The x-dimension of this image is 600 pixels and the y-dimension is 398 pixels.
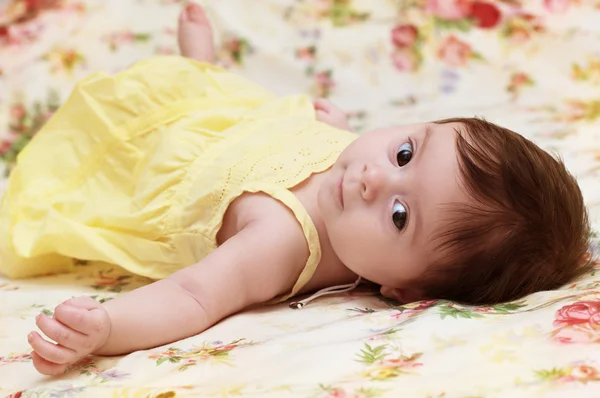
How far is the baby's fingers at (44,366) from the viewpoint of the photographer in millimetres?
814

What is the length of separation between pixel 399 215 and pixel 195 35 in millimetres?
828

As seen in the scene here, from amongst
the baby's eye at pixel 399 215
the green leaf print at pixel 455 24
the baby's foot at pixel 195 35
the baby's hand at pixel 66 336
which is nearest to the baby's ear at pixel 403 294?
the baby's eye at pixel 399 215

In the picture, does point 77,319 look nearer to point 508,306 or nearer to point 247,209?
point 247,209

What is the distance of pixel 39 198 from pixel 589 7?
1465mm

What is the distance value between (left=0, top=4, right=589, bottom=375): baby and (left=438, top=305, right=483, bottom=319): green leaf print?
0.11 m

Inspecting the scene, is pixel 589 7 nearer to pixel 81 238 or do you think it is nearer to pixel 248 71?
pixel 248 71

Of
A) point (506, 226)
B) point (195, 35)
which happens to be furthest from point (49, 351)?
point (195, 35)

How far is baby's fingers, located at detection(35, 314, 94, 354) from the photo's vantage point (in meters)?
0.82

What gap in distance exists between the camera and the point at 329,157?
1.19 m

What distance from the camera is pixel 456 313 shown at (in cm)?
87

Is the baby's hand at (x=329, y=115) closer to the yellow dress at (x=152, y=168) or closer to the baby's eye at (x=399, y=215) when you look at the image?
the yellow dress at (x=152, y=168)

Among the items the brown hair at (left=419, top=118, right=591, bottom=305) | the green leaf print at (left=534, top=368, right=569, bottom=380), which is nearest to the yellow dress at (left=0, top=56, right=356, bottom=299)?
the brown hair at (left=419, top=118, right=591, bottom=305)

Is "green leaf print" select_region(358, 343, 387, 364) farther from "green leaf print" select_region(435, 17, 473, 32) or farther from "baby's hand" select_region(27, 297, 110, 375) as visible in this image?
"green leaf print" select_region(435, 17, 473, 32)

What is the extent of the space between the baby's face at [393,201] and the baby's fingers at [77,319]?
0.36m
